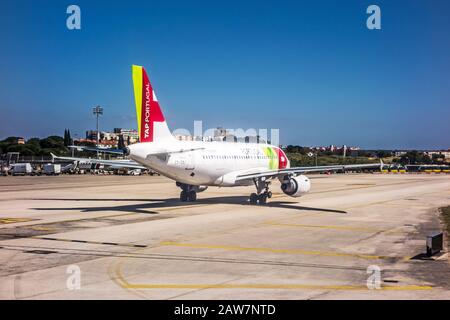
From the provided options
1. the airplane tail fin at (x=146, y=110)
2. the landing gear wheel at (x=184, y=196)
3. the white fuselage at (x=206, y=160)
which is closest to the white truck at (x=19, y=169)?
the landing gear wheel at (x=184, y=196)

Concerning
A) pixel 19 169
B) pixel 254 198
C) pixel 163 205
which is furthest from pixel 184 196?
pixel 19 169

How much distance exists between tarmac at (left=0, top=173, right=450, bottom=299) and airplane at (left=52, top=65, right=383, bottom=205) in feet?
11.4

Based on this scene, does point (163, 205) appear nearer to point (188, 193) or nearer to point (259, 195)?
point (188, 193)

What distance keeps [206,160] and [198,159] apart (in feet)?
3.25

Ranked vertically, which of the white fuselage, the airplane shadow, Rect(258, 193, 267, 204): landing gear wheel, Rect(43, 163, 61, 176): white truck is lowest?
the airplane shadow

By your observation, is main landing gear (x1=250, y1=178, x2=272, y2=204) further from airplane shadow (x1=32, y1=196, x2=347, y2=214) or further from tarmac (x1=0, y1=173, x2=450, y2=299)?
tarmac (x1=0, y1=173, x2=450, y2=299)

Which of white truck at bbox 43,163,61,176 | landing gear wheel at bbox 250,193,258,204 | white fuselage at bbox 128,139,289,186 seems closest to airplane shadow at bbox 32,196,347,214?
landing gear wheel at bbox 250,193,258,204

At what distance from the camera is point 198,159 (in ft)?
126

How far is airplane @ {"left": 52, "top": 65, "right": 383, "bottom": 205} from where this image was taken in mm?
33906

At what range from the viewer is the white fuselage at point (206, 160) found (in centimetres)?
3434

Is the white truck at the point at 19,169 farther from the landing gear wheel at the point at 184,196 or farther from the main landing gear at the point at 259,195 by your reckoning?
the main landing gear at the point at 259,195

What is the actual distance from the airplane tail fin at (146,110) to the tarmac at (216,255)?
5.27 m
